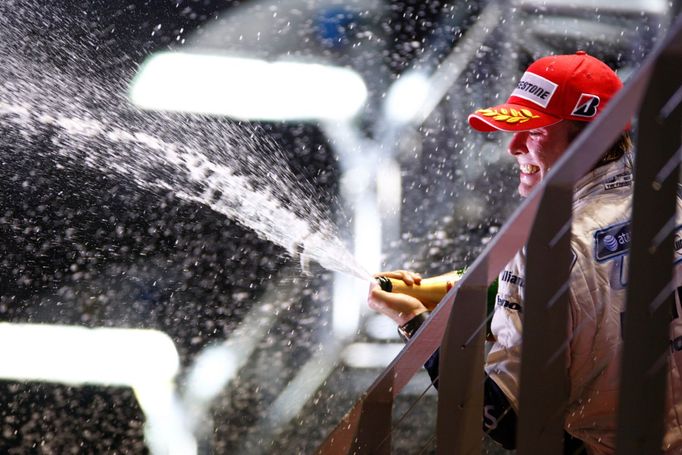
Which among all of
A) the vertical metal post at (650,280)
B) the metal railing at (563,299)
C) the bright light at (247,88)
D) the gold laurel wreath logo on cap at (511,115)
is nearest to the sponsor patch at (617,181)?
the gold laurel wreath logo on cap at (511,115)

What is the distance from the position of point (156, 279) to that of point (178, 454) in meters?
0.79

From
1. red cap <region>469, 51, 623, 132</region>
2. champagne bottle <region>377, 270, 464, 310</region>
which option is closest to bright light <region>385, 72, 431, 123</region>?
champagne bottle <region>377, 270, 464, 310</region>

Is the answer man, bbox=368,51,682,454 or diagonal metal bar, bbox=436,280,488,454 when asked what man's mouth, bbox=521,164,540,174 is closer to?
man, bbox=368,51,682,454

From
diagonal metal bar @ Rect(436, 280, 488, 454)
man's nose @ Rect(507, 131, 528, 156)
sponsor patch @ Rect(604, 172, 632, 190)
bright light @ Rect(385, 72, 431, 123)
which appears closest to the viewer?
diagonal metal bar @ Rect(436, 280, 488, 454)

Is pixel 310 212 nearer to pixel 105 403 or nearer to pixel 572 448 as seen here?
pixel 105 403

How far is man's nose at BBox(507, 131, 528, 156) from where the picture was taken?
6.01 feet

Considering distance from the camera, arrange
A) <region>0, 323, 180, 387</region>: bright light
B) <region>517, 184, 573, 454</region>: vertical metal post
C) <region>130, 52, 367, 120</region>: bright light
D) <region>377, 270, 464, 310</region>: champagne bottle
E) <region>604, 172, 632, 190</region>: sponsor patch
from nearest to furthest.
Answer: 1. <region>517, 184, 573, 454</region>: vertical metal post
2. <region>604, 172, 632, 190</region>: sponsor patch
3. <region>377, 270, 464, 310</region>: champagne bottle
4. <region>0, 323, 180, 387</region>: bright light
5. <region>130, 52, 367, 120</region>: bright light

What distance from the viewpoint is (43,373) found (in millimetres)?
4059

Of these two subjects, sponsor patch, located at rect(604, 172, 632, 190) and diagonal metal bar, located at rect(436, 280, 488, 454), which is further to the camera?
sponsor patch, located at rect(604, 172, 632, 190)

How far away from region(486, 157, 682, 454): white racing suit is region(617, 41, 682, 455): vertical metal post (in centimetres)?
51

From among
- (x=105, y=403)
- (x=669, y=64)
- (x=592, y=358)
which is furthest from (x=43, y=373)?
(x=669, y=64)

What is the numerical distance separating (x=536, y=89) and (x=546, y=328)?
0.82m

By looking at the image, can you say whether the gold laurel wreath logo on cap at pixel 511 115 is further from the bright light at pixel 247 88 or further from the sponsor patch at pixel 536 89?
the bright light at pixel 247 88

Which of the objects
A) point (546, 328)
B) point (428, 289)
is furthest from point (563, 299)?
point (428, 289)
